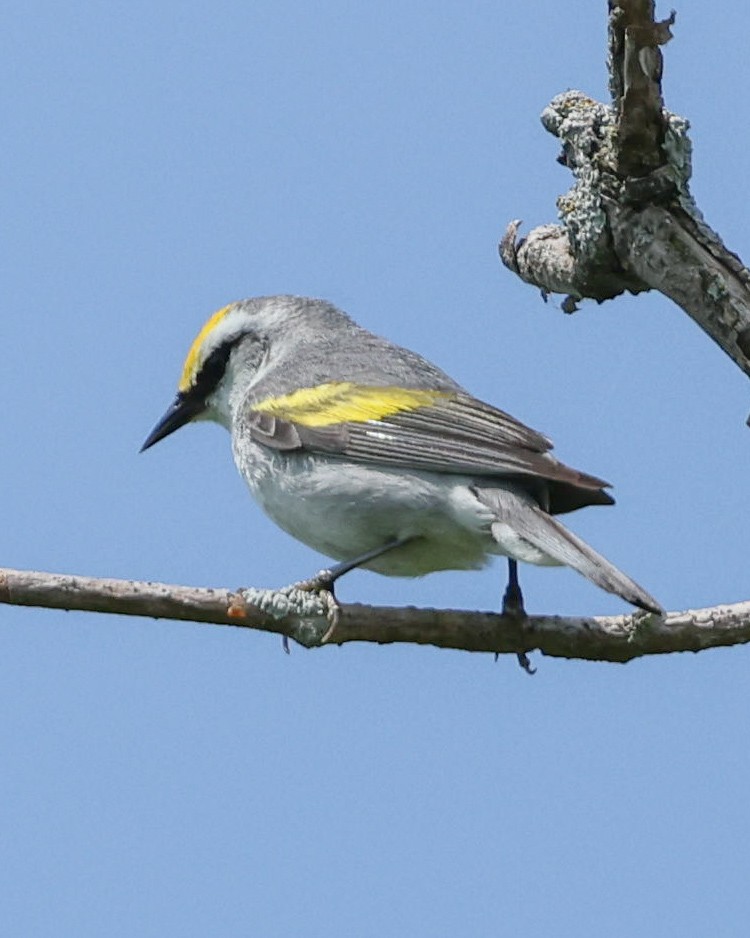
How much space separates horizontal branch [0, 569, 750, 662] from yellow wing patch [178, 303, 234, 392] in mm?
2844

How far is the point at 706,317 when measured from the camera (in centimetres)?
582

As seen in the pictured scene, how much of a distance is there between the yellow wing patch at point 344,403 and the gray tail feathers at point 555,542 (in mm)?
884

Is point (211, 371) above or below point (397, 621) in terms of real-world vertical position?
above

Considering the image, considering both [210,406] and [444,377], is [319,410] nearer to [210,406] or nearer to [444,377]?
[444,377]

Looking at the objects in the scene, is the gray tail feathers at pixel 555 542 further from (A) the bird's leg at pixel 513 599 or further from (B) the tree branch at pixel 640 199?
(B) the tree branch at pixel 640 199

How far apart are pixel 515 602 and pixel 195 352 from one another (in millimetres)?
3164

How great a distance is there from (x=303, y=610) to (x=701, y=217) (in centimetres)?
228

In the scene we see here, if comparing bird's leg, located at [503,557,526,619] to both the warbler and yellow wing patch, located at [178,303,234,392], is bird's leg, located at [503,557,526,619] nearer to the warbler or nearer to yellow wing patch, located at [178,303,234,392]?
the warbler

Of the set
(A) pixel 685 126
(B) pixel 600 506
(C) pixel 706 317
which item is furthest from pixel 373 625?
(A) pixel 685 126

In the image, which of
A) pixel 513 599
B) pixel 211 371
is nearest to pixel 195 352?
pixel 211 371

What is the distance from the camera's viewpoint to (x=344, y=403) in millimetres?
7234

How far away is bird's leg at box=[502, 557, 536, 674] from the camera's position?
6.00m

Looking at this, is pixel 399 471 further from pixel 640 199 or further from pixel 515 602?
pixel 640 199

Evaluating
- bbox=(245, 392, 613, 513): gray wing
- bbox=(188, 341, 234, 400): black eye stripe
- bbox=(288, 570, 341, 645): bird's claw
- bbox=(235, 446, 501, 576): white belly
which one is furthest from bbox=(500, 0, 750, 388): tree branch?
bbox=(188, 341, 234, 400): black eye stripe
